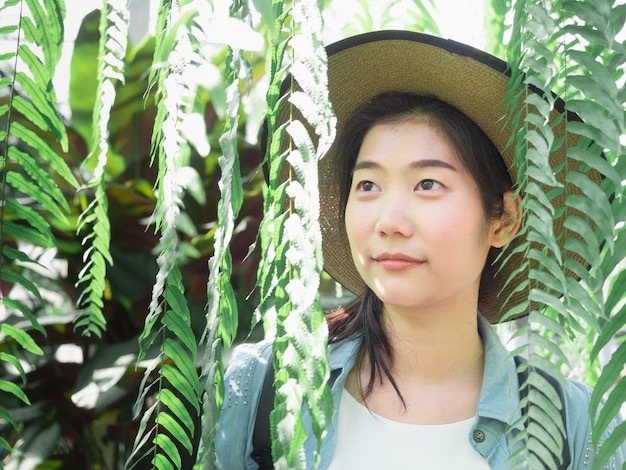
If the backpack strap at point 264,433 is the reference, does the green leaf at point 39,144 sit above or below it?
above

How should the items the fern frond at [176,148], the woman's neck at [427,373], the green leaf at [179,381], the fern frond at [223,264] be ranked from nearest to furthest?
the fern frond at [176,148] < the fern frond at [223,264] < the green leaf at [179,381] < the woman's neck at [427,373]

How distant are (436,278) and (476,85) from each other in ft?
0.93

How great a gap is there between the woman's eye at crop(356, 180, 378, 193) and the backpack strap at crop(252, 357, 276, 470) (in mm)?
282

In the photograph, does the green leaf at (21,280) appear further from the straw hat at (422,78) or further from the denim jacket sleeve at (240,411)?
the straw hat at (422,78)

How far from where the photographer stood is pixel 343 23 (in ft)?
4.93

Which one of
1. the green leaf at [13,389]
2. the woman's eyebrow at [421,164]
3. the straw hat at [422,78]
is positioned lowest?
the green leaf at [13,389]

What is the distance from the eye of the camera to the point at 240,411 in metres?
1.08

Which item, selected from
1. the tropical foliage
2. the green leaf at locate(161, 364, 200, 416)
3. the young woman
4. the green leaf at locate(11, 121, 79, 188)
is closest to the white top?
the young woman

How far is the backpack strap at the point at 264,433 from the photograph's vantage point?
102 centimetres

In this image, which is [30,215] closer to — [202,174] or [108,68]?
[108,68]

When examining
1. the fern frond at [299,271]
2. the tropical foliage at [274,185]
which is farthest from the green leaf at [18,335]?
the fern frond at [299,271]

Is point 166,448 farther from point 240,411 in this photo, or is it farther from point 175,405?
point 240,411

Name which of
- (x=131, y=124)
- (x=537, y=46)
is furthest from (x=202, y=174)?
(x=537, y=46)

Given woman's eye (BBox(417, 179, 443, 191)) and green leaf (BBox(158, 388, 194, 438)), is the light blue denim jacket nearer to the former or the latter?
woman's eye (BBox(417, 179, 443, 191))
